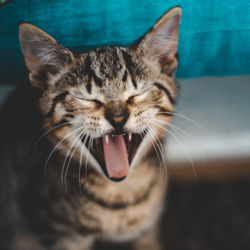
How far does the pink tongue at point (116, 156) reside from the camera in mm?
567

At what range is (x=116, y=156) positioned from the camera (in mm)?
572

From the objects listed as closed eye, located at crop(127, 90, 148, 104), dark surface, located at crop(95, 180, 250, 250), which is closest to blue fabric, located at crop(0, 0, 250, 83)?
closed eye, located at crop(127, 90, 148, 104)

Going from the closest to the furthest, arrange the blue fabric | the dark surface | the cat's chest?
1. the blue fabric
2. the cat's chest
3. the dark surface

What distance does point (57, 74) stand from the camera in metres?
0.56

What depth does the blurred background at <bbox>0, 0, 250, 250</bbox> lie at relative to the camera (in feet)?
1.68

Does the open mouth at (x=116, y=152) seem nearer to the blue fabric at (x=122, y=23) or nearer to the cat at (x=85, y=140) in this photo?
the cat at (x=85, y=140)

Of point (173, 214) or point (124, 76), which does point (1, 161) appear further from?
point (173, 214)

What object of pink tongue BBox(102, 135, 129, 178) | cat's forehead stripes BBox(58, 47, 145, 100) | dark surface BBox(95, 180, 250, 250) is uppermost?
cat's forehead stripes BBox(58, 47, 145, 100)

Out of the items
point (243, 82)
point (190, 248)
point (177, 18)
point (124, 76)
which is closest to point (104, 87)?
point (124, 76)

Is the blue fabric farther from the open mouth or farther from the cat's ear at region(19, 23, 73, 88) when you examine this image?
the open mouth

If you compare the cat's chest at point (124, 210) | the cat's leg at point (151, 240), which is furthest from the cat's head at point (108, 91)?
the cat's leg at point (151, 240)

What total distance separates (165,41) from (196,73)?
98 millimetres

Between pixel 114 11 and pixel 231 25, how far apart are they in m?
0.23

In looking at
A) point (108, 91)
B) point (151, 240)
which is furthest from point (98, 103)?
point (151, 240)
